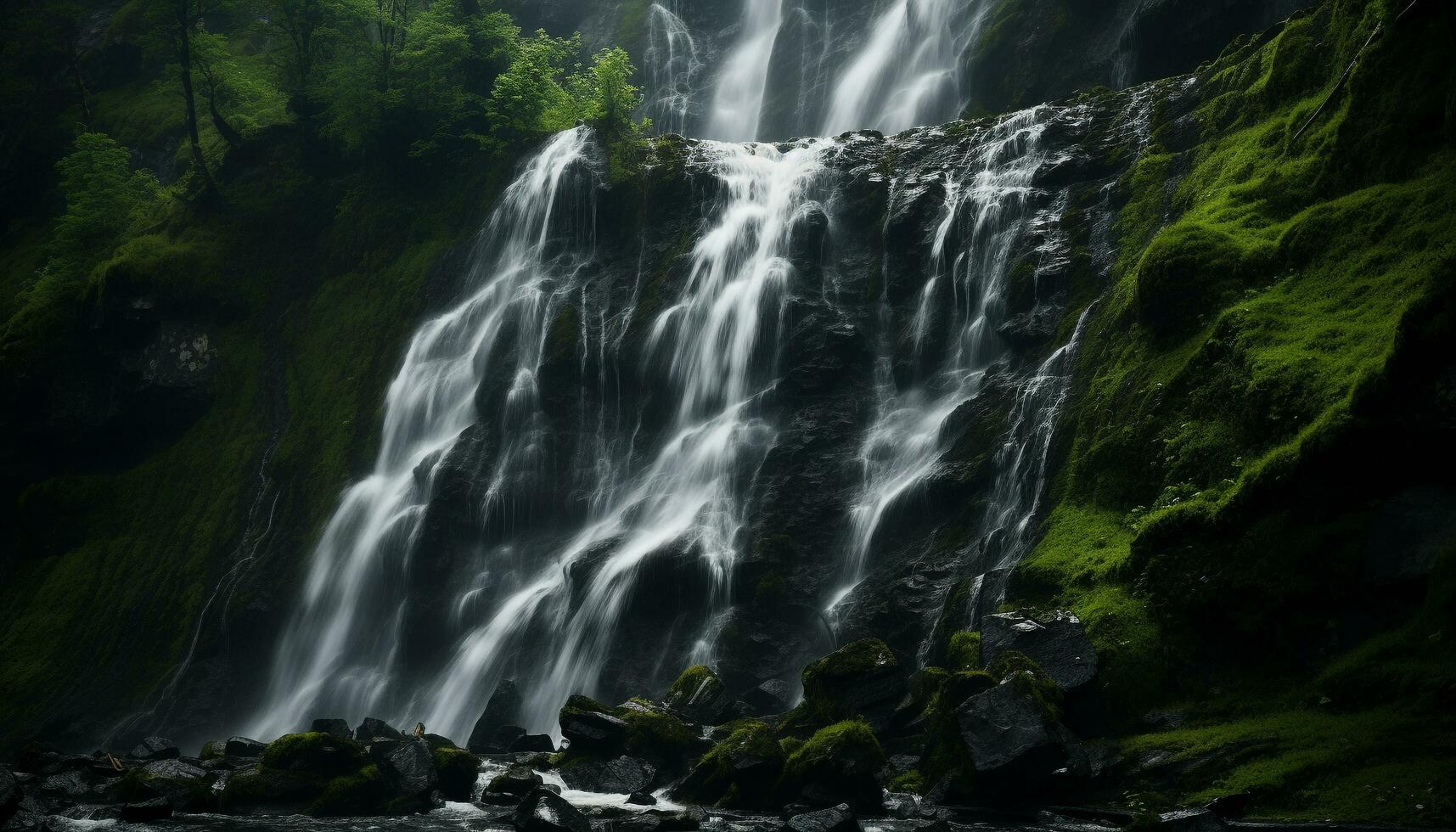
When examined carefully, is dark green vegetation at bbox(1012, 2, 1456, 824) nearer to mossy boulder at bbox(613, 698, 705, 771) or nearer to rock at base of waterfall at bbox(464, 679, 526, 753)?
mossy boulder at bbox(613, 698, 705, 771)

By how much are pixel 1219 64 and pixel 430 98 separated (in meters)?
25.9

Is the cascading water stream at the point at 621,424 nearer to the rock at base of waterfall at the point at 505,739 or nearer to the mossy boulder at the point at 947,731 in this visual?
the rock at base of waterfall at the point at 505,739

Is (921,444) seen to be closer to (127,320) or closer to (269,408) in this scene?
(269,408)

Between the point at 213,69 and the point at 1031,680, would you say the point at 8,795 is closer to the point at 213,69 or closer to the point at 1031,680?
the point at 1031,680

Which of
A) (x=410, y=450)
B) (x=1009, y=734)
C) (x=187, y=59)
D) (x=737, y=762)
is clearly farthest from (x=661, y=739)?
(x=187, y=59)

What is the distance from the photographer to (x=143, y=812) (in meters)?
12.9

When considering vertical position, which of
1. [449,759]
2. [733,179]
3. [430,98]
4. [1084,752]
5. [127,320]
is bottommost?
[449,759]

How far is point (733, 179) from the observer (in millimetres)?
27625

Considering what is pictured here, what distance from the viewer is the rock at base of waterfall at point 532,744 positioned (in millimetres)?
16781

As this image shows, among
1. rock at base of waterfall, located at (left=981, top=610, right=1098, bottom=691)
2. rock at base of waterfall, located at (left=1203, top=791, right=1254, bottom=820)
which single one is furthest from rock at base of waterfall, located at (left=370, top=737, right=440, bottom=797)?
rock at base of waterfall, located at (left=1203, top=791, right=1254, bottom=820)

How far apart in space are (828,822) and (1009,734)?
2.12m

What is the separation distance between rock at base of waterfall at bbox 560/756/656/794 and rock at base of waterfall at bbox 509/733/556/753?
2.97 m

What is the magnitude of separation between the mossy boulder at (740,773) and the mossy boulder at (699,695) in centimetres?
305

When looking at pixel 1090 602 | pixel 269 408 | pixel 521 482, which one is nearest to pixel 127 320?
pixel 269 408
